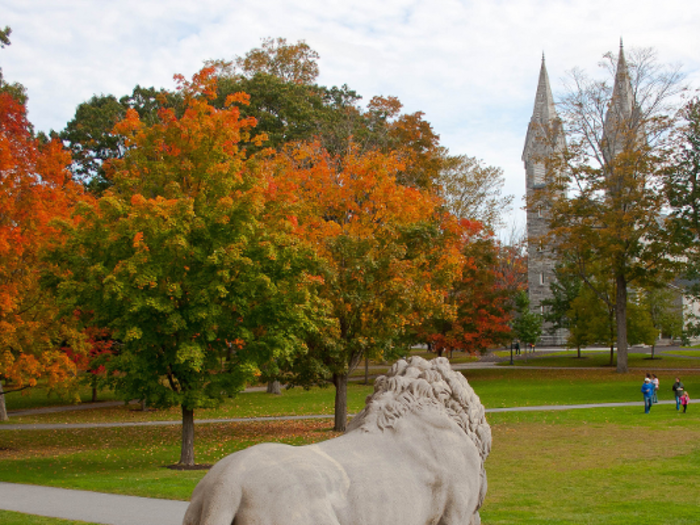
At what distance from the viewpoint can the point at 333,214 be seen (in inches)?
794

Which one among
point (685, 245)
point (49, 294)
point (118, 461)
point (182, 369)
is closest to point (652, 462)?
point (182, 369)

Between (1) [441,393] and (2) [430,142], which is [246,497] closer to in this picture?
(1) [441,393]

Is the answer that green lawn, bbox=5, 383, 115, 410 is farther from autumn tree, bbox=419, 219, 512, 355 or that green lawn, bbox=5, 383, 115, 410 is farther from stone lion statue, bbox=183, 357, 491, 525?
stone lion statue, bbox=183, 357, 491, 525

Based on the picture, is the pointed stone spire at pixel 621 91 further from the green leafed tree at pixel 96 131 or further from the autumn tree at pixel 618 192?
the green leafed tree at pixel 96 131

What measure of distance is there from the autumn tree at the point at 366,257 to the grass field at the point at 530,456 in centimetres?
283

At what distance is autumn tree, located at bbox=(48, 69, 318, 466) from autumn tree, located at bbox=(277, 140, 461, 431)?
3030 millimetres

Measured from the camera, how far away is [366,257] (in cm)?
1783

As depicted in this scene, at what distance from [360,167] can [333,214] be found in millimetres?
1724

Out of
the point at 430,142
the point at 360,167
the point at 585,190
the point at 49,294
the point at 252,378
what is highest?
the point at 430,142

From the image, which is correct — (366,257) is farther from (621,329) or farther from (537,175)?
(537,175)

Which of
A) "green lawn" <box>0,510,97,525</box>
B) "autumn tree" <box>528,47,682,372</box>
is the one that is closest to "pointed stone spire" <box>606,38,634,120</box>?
"autumn tree" <box>528,47,682,372</box>

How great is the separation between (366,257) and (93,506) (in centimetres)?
979

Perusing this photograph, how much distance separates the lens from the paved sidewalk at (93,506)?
9.05 m

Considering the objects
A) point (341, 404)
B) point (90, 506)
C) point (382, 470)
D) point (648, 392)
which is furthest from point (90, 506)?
point (648, 392)
